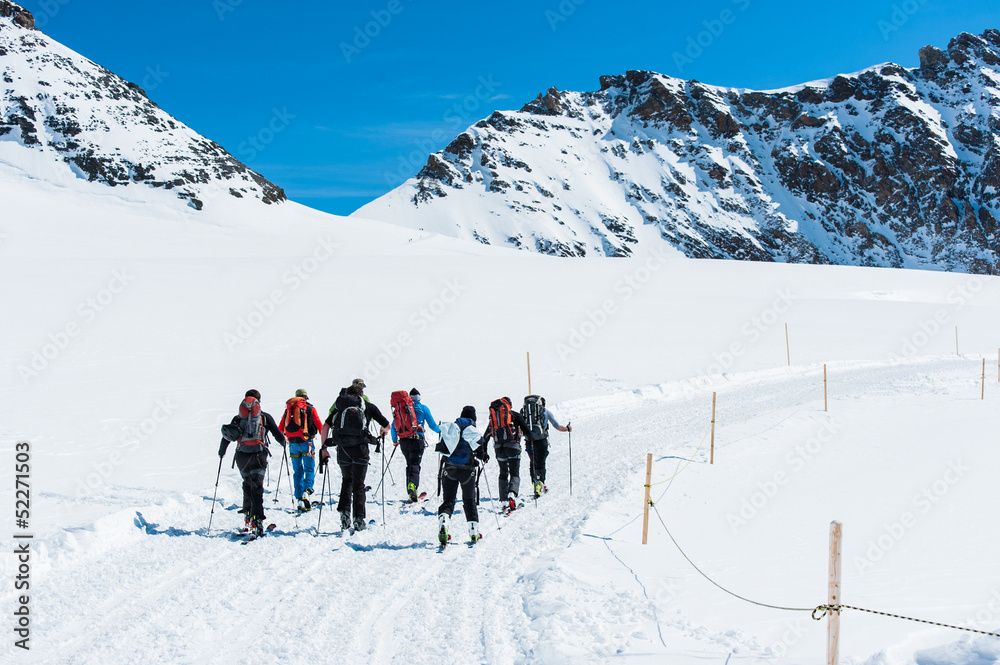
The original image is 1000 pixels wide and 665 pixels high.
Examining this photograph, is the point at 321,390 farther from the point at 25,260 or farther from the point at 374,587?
the point at 25,260

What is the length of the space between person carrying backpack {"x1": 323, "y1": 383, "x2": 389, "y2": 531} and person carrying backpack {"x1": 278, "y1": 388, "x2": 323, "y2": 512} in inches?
51.2

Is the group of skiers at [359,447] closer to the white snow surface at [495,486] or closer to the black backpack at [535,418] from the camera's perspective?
the black backpack at [535,418]

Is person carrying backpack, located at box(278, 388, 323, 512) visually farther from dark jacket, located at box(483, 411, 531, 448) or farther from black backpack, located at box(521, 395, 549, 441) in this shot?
black backpack, located at box(521, 395, 549, 441)

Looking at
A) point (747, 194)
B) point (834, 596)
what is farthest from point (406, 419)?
point (747, 194)

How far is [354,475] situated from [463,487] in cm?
143

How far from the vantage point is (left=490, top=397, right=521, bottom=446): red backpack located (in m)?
8.95

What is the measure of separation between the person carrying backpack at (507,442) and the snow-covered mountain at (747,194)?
5557 inches

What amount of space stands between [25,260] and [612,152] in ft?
604

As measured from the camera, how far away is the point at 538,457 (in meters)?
9.58

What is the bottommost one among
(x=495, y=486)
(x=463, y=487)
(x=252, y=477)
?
(x=495, y=486)

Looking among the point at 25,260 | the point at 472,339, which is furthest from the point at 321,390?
the point at 25,260

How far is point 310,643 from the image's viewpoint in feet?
16.3

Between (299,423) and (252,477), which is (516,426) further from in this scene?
(252,477)

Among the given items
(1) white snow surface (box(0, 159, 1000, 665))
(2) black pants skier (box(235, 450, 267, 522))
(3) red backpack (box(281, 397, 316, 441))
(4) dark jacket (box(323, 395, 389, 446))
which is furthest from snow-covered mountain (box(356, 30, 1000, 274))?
(2) black pants skier (box(235, 450, 267, 522))
